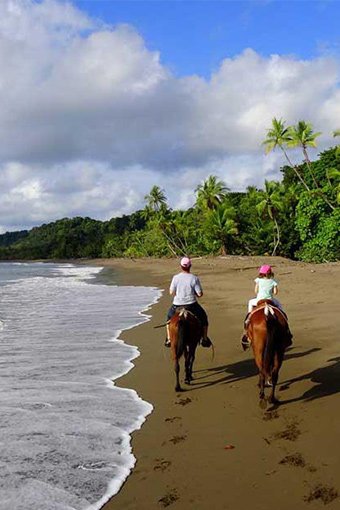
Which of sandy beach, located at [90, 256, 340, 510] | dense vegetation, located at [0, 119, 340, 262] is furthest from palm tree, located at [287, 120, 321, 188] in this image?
sandy beach, located at [90, 256, 340, 510]

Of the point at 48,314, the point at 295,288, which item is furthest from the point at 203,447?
the point at 295,288

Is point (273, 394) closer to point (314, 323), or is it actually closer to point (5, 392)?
point (5, 392)

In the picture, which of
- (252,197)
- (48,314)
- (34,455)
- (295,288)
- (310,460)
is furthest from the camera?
(252,197)

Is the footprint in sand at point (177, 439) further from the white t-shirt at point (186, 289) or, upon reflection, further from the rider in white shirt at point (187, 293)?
the white t-shirt at point (186, 289)

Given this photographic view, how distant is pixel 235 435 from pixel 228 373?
9.96ft

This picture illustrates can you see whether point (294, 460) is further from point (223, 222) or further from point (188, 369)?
point (223, 222)

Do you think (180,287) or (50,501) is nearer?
(50,501)

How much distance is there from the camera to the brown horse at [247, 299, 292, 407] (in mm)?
7000

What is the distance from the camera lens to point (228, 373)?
896cm

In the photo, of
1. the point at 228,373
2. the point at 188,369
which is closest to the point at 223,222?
the point at 228,373

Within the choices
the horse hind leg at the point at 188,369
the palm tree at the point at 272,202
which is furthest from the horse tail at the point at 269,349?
the palm tree at the point at 272,202

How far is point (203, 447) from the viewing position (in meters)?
5.65

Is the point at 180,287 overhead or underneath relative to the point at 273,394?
overhead

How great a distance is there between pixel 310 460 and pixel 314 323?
810 cm
